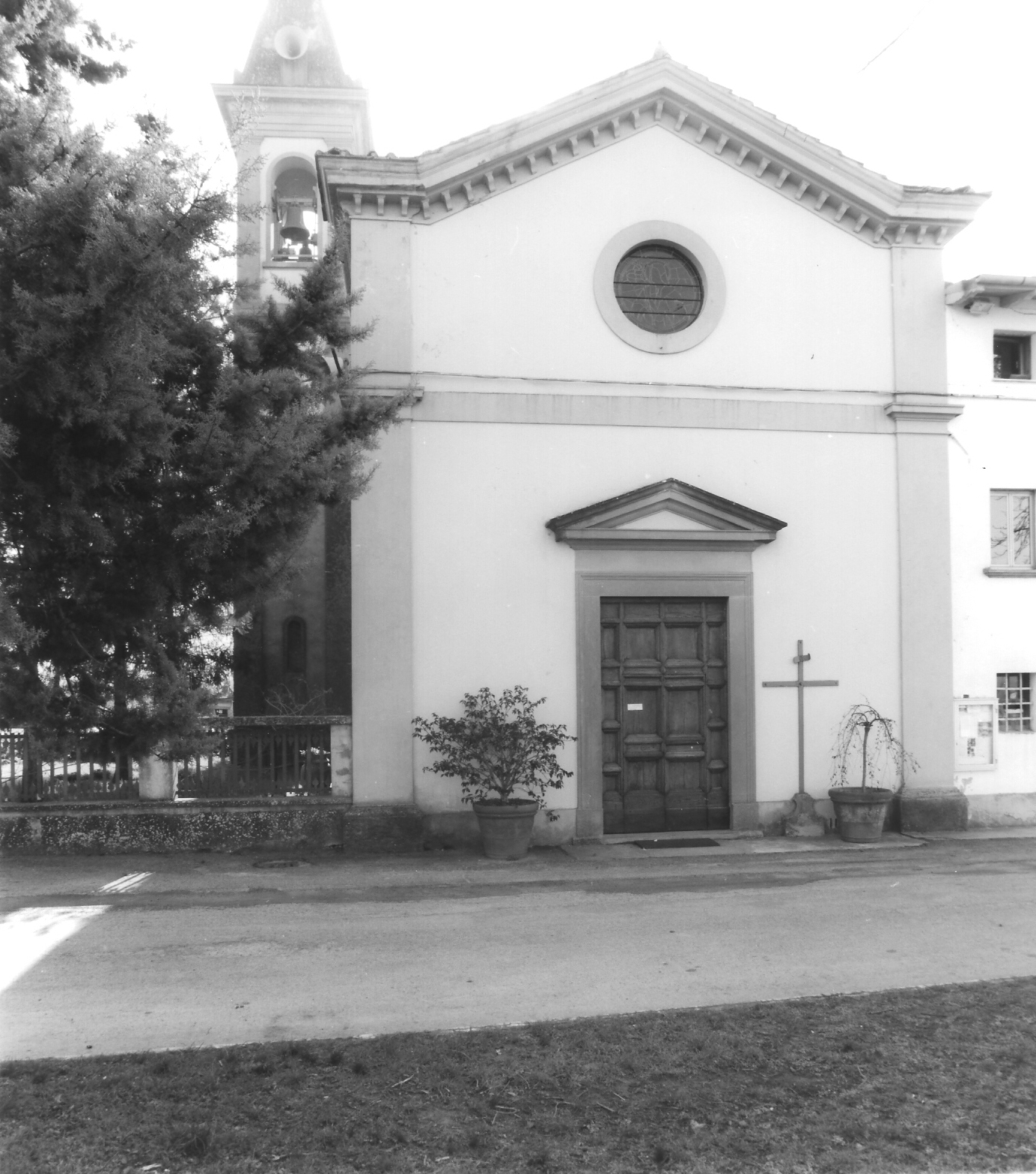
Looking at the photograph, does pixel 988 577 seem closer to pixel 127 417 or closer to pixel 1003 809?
pixel 1003 809

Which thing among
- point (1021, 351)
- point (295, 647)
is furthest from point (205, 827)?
point (1021, 351)

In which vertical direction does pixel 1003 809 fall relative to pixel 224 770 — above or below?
below

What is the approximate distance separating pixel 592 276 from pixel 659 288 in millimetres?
852

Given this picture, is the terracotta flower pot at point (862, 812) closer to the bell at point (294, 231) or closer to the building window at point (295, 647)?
the building window at point (295, 647)

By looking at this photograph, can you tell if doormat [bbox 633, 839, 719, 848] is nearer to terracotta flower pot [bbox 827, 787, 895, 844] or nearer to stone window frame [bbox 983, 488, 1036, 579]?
terracotta flower pot [bbox 827, 787, 895, 844]

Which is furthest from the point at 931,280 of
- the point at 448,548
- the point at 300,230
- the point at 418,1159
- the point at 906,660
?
the point at 418,1159

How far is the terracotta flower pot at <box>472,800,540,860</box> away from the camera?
1088cm

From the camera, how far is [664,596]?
12188mm

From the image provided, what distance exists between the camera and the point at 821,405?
41.4 ft

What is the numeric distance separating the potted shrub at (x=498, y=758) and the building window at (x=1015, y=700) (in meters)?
5.62

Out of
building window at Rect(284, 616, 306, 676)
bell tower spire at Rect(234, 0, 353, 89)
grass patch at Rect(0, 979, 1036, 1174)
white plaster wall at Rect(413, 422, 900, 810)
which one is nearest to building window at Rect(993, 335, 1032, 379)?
white plaster wall at Rect(413, 422, 900, 810)

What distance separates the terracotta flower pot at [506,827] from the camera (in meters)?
10.9

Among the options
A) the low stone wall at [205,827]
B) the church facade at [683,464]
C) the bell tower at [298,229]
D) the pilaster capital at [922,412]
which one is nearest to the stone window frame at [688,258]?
the church facade at [683,464]

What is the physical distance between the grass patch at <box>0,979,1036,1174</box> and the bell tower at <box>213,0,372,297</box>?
50.8 feet
